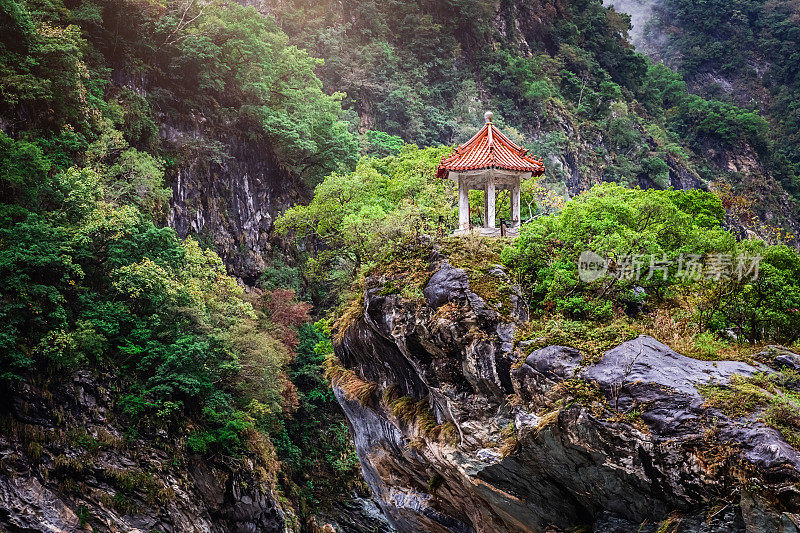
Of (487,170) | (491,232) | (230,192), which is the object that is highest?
(230,192)

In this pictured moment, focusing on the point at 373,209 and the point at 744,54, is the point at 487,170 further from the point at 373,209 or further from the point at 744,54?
the point at 744,54

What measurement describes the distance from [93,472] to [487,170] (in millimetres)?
12296

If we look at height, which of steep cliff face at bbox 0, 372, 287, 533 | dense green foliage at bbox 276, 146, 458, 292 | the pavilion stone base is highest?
dense green foliage at bbox 276, 146, 458, 292

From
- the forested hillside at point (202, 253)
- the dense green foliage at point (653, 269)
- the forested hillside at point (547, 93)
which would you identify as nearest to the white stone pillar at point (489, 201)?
the forested hillside at point (202, 253)

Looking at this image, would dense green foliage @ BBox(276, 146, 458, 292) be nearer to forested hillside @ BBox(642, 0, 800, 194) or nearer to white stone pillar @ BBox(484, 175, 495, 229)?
white stone pillar @ BBox(484, 175, 495, 229)

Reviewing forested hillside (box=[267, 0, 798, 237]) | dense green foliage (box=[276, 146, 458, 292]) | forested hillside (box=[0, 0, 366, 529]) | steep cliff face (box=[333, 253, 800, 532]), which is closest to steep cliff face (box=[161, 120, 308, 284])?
forested hillside (box=[0, 0, 366, 529])

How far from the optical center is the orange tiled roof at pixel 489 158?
16.0 m

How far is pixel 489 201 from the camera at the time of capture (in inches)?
639

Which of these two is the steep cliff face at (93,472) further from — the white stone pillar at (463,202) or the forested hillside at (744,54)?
the forested hillside at (744,54)

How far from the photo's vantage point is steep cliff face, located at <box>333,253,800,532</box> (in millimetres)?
8445

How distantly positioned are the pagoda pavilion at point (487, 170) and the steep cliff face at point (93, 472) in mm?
10590

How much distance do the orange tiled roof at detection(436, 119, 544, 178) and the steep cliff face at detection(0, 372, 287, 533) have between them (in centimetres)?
1093

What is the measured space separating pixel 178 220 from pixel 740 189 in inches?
1553

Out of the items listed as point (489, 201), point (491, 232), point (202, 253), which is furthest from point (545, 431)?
point (202, 253)
